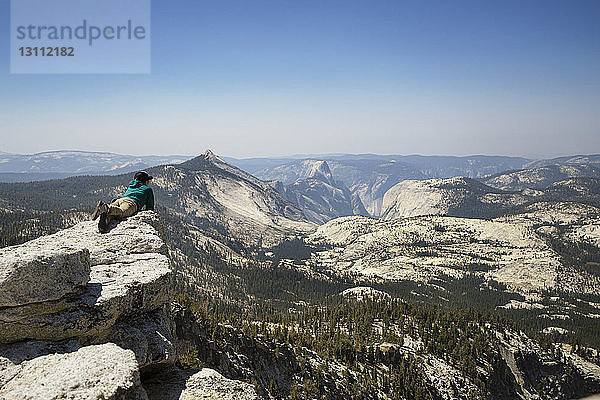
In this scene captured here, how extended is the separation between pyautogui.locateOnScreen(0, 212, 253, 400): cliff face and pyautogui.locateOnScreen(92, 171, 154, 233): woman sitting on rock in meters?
2.55

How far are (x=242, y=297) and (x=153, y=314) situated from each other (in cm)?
15488

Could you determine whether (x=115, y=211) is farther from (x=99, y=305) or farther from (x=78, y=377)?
(x=78, y=377)

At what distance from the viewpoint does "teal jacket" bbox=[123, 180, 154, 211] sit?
19.3m

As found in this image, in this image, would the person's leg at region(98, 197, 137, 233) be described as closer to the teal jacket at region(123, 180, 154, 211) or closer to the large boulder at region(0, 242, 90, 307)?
the teal jacket at region(123, 180, 154, 211)

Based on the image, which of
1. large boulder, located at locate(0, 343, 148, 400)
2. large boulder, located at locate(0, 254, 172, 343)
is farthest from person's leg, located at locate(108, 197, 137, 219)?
large boulder, located at locate(0, 343, 148, 400)

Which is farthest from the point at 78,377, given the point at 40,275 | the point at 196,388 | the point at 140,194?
the point at 140,194

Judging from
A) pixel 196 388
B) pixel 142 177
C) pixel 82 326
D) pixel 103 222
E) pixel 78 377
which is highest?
pixel 142 177

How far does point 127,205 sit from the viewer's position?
18.3 meters

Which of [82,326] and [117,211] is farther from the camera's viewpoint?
[117,211]

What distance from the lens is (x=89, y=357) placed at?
32.4ft

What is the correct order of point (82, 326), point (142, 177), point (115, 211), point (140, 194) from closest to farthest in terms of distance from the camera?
point (82, 326), point (115, 211), point (140, 194), point (142, 177)

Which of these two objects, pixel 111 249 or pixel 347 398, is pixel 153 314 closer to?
pixel 111 249

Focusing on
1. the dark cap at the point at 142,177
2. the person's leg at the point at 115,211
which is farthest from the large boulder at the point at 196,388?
the dark cap at the point at 142,177

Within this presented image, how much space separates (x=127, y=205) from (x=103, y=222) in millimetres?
1984
